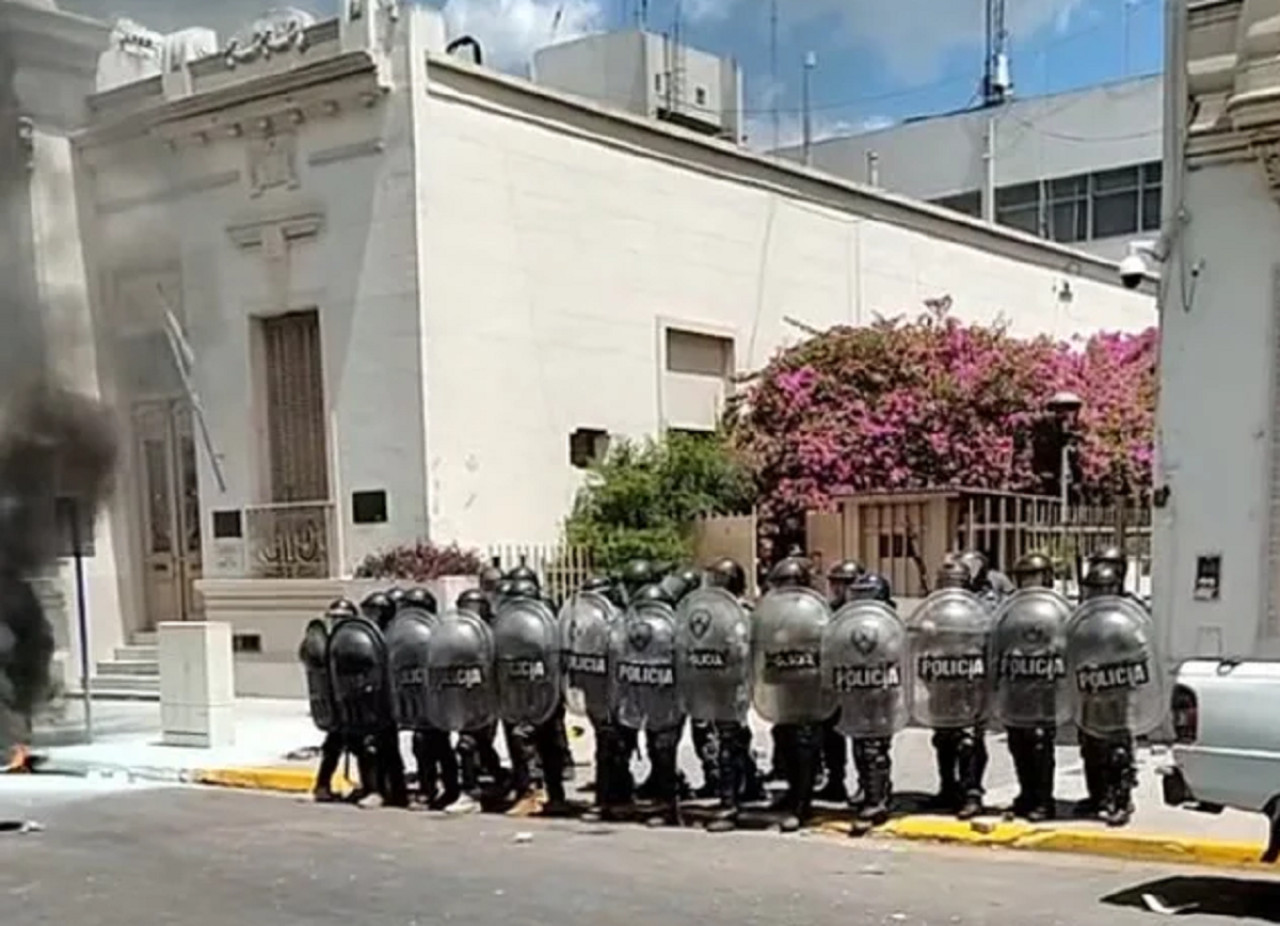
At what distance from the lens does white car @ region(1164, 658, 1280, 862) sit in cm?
703

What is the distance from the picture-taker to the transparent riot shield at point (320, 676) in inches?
454

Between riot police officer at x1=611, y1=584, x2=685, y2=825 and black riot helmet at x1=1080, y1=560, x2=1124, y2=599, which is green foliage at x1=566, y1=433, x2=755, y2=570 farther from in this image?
black riot helmet at x1=1080, y1=560, x2=1124, y2=599

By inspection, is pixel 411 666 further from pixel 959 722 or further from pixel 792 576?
pixel 959 722

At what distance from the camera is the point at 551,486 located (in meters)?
18.4

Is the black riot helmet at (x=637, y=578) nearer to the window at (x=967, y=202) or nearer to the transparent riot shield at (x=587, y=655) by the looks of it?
the transparent riot shield at (x=587, y=655)

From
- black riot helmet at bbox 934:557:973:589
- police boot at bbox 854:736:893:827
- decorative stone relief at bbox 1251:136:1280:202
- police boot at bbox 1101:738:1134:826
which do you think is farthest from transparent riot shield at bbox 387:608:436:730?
decorative stone relief at bbox 1251:136:1280:202

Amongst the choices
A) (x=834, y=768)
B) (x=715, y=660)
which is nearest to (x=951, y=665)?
(x=834, y=768)

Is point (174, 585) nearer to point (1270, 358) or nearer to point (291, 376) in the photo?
point (291, 376)

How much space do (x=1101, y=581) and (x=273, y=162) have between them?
461 inches

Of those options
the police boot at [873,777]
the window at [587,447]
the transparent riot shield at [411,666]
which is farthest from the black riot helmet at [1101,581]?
the window at [587,447]

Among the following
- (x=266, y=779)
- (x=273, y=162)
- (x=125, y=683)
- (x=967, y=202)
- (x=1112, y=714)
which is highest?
(x=967, y=202)

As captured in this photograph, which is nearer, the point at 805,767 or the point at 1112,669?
the point at 1112,669

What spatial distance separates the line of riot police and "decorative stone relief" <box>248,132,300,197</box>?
26.0 ft

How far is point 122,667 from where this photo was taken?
19.0 m
